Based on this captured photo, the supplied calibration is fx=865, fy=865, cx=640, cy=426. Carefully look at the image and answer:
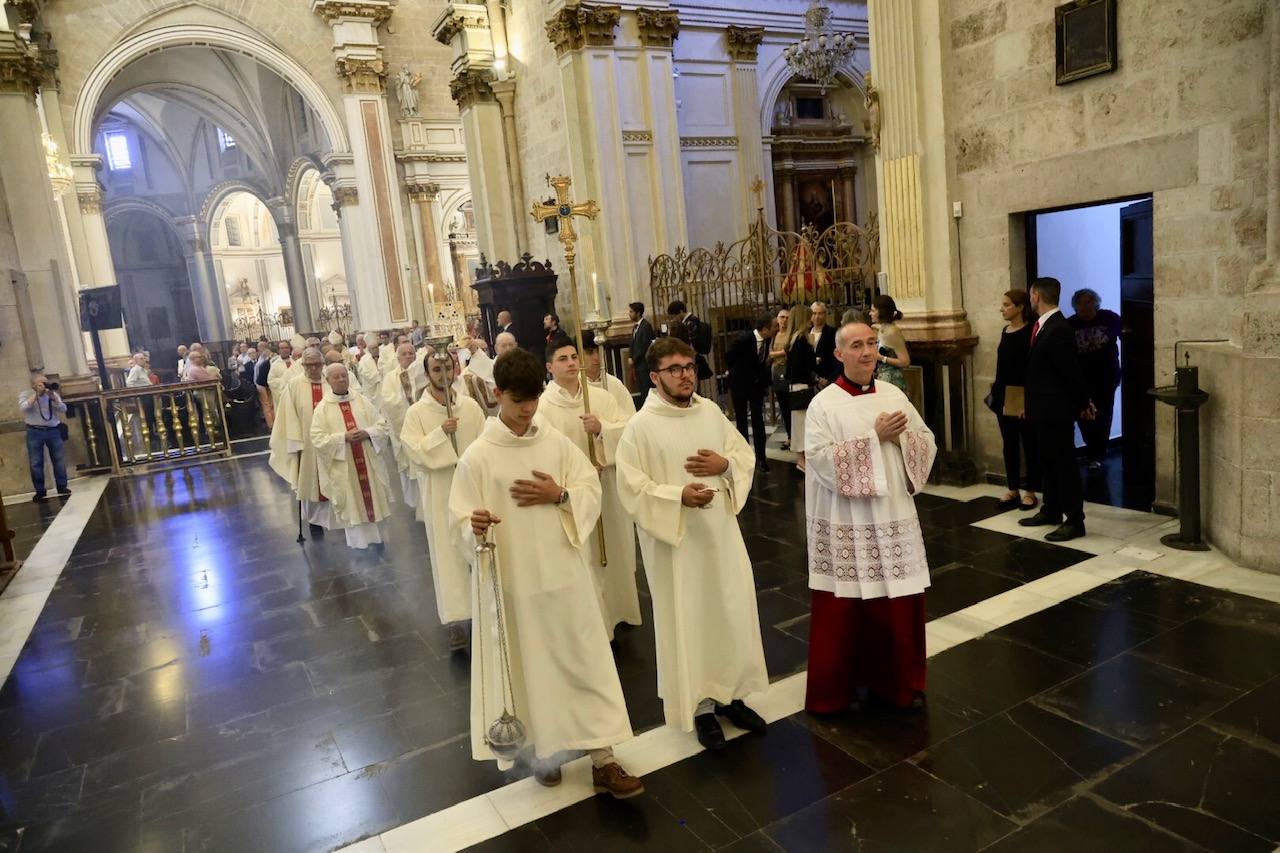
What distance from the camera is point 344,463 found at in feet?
24.0

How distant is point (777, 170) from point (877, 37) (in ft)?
29.3

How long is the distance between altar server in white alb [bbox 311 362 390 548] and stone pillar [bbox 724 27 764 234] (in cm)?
901

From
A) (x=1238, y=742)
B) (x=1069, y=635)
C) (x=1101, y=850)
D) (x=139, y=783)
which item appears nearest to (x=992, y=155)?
(x=1069, y=635)

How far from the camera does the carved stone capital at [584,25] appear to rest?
12336mm

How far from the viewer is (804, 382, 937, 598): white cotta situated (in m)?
3.53

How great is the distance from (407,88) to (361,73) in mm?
1251

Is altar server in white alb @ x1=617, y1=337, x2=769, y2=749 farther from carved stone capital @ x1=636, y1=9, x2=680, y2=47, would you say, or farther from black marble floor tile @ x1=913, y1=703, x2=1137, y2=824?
carved stone capital @ x1=636, y1=9, x2=680, y2=47

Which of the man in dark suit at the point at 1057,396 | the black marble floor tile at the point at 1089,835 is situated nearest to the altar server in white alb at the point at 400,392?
the man in dark suit at the point at 1057,396

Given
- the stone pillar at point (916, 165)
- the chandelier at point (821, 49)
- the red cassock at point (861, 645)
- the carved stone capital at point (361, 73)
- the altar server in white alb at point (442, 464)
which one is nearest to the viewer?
the red cassock at point (861, 645)

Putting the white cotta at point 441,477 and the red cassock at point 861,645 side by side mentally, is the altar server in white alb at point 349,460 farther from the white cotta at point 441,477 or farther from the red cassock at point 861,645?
the red cassock at point 861,645

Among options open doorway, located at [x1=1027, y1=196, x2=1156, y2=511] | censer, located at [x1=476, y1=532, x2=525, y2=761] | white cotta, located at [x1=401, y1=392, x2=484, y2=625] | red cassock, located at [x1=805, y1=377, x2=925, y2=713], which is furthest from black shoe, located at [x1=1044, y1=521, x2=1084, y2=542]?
censer, located at [x1=476, y1=532, x2=525, y2=761]

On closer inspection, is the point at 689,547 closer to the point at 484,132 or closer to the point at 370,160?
the point at 484,132

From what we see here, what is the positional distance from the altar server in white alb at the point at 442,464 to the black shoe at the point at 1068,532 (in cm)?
385

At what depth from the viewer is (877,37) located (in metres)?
7.40
